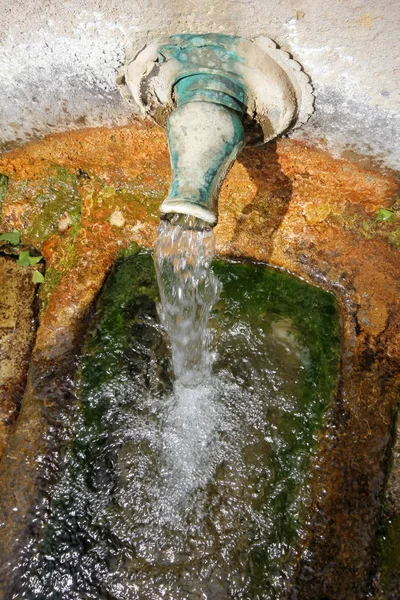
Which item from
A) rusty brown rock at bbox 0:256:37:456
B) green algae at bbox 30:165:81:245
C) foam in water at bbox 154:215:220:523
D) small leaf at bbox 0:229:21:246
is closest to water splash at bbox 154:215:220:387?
foam in water at bbox 154:215:220:523

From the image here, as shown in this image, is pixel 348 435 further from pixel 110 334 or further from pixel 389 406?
pixel 110 334

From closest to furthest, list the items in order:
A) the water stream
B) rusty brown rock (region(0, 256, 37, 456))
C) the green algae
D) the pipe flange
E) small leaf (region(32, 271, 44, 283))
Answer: the pipe flange
the water stream
rusty brown rock (region(0, 256, 37, 456))
small leaf (region(32, 271, 44, 283))
the green algae

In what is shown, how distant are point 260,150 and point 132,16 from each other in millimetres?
879

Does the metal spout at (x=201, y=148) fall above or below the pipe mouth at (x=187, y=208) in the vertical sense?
above

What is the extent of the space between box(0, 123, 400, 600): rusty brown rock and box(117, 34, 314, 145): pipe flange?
283 mm

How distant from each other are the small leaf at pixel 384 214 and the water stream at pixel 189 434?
506 mm

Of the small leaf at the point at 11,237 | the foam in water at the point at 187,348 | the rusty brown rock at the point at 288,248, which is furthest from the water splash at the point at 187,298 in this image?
the small leaf at the point at 11,237

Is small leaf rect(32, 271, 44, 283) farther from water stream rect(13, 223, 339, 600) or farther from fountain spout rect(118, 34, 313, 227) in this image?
fountain spout rect(118, 34, 313, 227)

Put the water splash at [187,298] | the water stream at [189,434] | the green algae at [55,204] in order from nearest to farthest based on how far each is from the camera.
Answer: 1. the water stream at [189,434]
2. the water splash at [187,298]
3. the green algae at [55,204]

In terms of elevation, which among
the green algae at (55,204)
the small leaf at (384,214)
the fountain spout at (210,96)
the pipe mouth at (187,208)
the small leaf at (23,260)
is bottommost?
the small leaf at (23,260)

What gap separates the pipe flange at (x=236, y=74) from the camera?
1.89 m

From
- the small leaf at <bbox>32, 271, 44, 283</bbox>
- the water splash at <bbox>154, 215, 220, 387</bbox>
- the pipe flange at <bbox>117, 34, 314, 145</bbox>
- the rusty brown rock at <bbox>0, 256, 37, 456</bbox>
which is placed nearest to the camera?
the pipe flange at <bbox>117, 34, 314, 145</bbox>

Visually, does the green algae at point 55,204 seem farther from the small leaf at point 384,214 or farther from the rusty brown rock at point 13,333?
the small leaf at point 384,214

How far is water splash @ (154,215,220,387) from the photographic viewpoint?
2.49 meters
